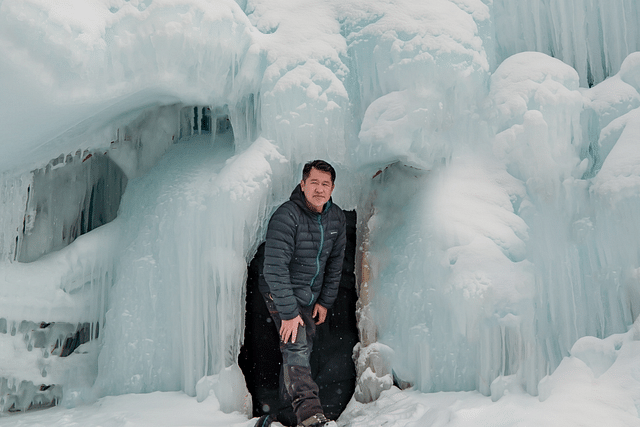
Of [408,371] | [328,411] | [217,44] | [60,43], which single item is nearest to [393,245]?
[408,371]

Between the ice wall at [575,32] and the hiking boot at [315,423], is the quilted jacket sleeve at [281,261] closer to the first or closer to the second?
the hiking boot at [315,423]

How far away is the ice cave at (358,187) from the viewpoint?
9.16 ft

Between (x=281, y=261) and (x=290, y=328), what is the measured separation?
37 centimetres

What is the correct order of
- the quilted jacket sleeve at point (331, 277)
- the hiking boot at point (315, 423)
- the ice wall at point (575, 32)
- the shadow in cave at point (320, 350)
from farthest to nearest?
the shadow in cave at point (320, 350) < the ice wall at point (575, 32) < the quilted jacket sleeve at point (331, 277) < the hiking boot at point (315, 423)

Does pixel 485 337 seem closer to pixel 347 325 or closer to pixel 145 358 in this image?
pixel 347 325

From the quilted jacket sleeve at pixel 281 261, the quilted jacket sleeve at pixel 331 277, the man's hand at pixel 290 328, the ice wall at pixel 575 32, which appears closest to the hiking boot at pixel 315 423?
the man's hand at pixel 290 328

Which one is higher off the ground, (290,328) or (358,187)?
(358,187)

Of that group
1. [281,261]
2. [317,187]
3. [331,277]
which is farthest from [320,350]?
[317,187]

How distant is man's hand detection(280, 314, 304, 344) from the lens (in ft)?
9.29

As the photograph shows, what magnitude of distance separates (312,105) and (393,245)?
1.05 m

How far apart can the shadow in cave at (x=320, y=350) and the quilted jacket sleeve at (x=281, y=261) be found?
3.67 feet

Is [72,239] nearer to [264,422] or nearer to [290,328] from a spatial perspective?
[290,328]

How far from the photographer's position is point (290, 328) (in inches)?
111

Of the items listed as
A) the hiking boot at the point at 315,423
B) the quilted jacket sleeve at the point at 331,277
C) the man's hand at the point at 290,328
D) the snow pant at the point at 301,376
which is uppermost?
the quilted jacket sleeve at the point at 331,277
